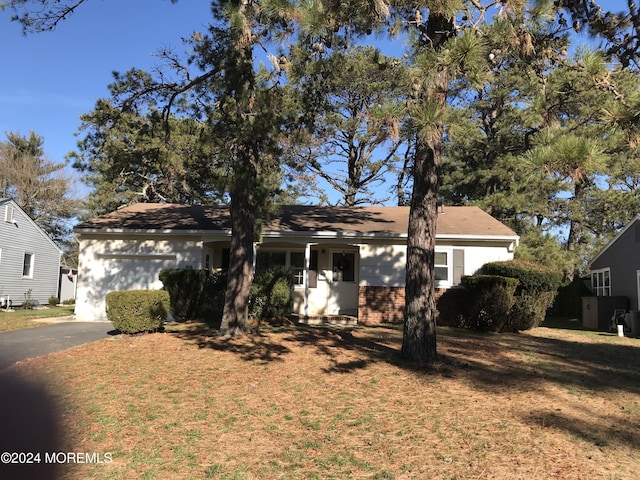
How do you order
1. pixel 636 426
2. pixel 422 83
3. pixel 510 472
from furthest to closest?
pixel 422 83
pixel 636 426
pixel 510 472

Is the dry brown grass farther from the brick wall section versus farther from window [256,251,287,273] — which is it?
window [256,251,287,273]

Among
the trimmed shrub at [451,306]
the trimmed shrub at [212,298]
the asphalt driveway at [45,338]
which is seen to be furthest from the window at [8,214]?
the trimmed shrub at [451,306]

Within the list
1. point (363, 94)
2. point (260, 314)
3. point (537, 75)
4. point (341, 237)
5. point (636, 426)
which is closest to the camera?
point (636, 426)

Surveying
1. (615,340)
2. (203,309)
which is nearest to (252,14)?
(203,309)

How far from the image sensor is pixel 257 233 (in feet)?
37.9

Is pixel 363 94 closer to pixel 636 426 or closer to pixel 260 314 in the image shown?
pixel 260 314

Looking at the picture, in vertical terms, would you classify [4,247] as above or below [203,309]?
above

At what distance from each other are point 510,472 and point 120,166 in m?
10.6

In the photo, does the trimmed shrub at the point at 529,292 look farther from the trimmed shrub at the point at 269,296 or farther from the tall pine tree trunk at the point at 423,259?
the trimmed shrub at the point at 269,296

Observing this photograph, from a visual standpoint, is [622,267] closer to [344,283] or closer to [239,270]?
[344,283]

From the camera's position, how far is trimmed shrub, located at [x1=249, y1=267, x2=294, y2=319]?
13.7 meters

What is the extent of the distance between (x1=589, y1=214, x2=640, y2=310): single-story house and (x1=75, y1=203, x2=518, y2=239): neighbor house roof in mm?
5024

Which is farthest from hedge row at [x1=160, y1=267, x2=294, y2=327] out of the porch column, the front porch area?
the porch column

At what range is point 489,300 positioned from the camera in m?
12.5
